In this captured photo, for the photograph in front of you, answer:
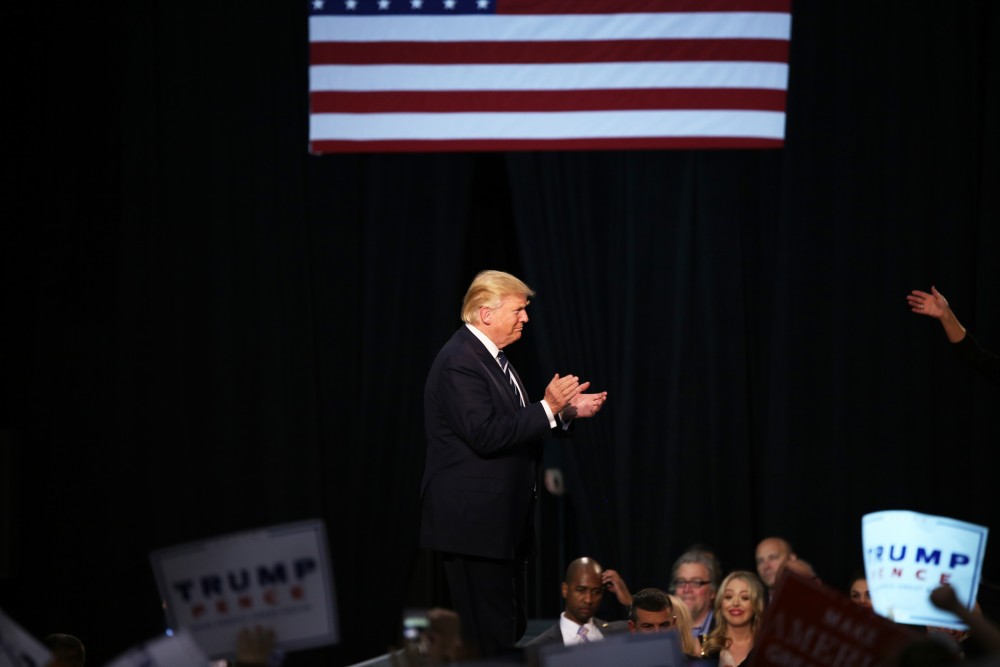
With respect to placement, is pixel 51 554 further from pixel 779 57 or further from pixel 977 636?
pixel 977 636

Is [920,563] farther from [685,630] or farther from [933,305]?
[685,630]

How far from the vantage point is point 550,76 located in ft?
21.3

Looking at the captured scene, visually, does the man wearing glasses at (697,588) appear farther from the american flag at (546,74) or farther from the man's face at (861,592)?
the american flag at (546,74)

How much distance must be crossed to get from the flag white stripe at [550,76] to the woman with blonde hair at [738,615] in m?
2.54

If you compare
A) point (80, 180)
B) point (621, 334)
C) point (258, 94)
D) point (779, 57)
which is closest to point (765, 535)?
point (621, 334)

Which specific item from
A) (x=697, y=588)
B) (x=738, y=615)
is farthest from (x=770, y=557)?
(x=738, y=615)

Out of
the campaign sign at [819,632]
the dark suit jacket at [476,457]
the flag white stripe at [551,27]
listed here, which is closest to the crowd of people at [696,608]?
the dark suit jacket at [476,457]

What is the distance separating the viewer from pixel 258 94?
672cm

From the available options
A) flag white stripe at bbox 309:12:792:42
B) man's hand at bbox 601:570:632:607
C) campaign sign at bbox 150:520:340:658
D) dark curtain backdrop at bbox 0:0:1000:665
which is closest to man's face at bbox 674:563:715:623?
man's hand at bbox 601:570:632:607

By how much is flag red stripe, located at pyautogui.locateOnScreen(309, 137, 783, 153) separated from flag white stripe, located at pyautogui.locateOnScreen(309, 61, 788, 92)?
257mm

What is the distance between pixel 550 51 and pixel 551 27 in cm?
12

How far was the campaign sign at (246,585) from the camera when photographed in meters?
2.84

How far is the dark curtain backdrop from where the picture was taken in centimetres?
645

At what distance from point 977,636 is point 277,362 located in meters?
4.48
